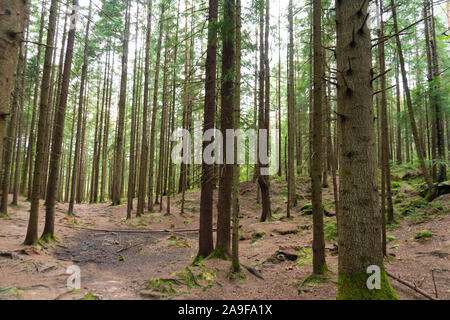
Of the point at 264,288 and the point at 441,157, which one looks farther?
the point at 441,157

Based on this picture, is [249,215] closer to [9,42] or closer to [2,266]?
[2,266]

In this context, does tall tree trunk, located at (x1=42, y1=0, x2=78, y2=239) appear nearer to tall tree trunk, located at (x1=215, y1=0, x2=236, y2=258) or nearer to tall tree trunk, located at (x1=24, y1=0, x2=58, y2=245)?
tall tree trunk, located at (x1=24, y1=0, x2=58, y2=245)

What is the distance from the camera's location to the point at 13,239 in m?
8.59

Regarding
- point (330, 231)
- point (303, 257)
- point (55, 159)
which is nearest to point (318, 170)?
point (303, 257)

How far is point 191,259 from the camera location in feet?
27.8

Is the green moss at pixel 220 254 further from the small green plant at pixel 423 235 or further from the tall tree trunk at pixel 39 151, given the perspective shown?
the small green plant at pixel 423 235

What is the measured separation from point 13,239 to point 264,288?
27.9 feet

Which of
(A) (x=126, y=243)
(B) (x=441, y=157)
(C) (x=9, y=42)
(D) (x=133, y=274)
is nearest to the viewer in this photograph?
(C) (x=9, y=42)

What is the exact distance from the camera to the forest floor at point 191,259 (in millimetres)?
5172

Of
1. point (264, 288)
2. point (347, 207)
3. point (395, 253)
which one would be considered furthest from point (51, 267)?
point (395, 253)

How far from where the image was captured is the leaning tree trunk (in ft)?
10.4

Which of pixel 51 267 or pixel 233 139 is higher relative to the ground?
pixel 233 139
